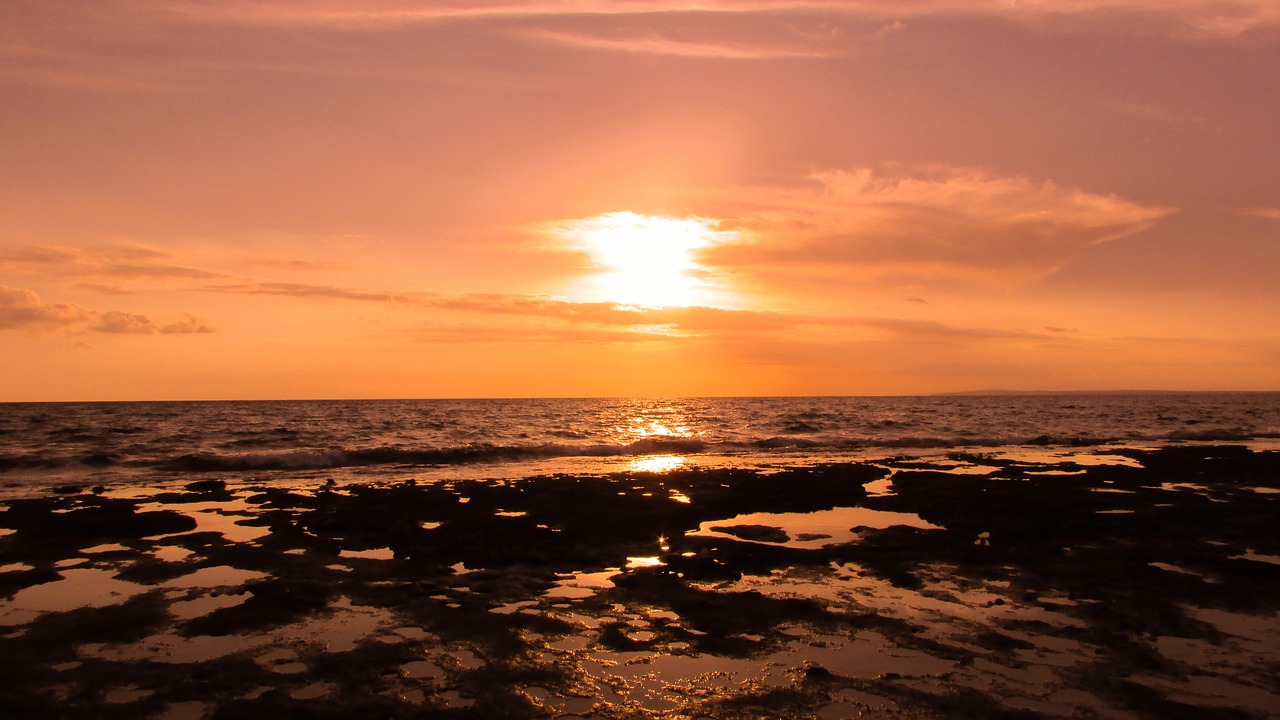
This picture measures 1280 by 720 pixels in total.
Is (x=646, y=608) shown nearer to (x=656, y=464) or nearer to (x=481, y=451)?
(x=656, y=464)

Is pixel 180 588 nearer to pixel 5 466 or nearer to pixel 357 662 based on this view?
pixel 357 662

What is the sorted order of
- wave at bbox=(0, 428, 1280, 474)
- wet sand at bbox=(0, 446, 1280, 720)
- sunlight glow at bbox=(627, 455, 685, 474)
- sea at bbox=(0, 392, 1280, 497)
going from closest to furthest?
1. wet sand at bbox=(0, 446, 1280, 720)
2. sunlight glow at bbox=(627, 455, 685, 474)
3. sea at bbox=(0, 392, 1280, 497)
4. wave at bbox=(0, 428, 1280, 474)

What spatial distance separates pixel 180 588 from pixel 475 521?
23.3 feet

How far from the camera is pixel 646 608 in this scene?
37.5 feet

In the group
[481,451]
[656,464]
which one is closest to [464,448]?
[481,451]

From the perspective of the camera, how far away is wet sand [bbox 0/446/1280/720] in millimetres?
8141

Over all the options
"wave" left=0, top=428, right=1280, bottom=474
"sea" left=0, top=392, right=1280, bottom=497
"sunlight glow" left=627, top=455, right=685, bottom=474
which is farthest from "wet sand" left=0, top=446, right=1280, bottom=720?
"wave" left=0, top=428, right=1280, bottom=474

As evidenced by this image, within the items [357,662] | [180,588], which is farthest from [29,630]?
[357,662]

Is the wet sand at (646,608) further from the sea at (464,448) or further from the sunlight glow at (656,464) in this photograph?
the sea at (464,448)

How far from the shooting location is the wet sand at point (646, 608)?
814cm

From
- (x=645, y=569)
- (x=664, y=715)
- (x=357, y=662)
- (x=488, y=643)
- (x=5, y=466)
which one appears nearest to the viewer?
(x=664, y=715)

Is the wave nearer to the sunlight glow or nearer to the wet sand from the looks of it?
the sunlight glow

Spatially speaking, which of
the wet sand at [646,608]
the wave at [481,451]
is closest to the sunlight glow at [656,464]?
the wave at [481,451]

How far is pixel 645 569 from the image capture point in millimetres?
13984
